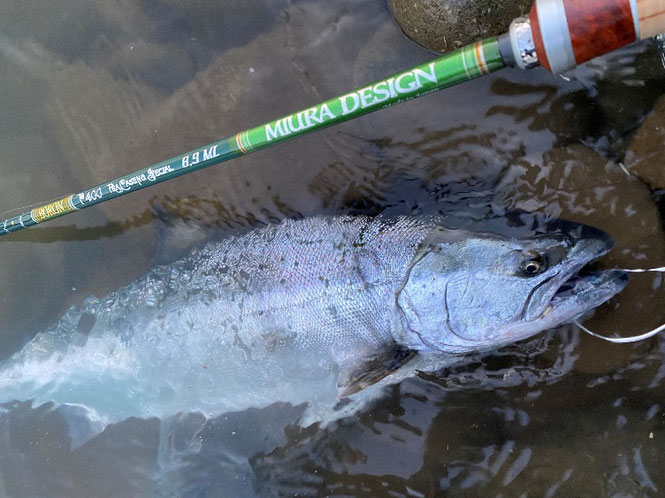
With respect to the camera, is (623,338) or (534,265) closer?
(534,265)

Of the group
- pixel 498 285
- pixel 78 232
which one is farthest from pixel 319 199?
pixel 78 232

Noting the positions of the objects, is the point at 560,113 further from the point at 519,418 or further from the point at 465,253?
the point at 519,418

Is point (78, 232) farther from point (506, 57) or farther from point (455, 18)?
point (506, 57)

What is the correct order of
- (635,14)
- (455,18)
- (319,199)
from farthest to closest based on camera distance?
1. (319,199)
2. (455,18)
3. (635,14)

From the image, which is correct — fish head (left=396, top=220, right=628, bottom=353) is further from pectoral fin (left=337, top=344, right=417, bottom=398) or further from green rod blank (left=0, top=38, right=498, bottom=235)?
green rod blank (left=0, top=38, right=498, bottom=235)

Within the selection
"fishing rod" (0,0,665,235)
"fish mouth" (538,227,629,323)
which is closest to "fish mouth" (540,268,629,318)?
"fish mouth" (538,227,629,323)

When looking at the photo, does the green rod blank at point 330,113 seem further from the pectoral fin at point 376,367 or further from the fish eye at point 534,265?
the pectoral fin at point 376,367

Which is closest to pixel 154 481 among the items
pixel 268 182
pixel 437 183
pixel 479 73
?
pixel 268 182
